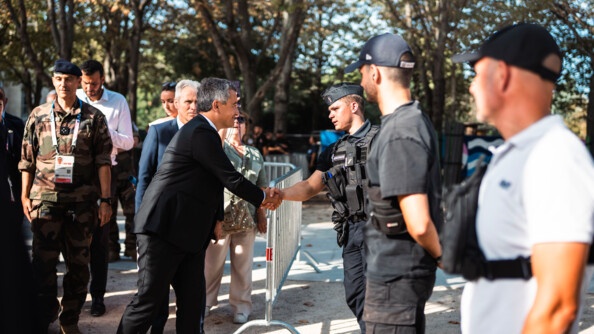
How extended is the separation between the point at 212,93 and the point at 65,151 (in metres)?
1.43

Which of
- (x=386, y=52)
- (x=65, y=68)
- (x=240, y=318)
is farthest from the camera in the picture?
(x=240, y=318)

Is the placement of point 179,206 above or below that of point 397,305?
above

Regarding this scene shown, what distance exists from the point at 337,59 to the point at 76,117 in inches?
1238

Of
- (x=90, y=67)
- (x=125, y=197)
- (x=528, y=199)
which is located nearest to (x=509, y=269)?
(x=528, y=199)

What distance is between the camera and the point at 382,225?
3227 mm

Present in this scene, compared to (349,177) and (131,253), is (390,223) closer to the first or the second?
(349,177)

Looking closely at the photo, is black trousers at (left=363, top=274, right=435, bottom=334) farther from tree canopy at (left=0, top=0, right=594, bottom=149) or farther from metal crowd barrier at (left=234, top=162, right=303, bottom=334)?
tree canopy at (left=0, top=0, right=594, bottom=149)

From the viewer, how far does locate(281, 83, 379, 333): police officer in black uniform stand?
16.4 feet

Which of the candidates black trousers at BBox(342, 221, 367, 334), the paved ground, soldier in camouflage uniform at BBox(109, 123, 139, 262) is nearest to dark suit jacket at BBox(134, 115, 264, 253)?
black trousers at BBox(342, 221, 367, 334)

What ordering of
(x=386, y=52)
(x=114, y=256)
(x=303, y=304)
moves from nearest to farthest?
(x=386, y=52) < (x=303, y=304) < (x=114, y=256)

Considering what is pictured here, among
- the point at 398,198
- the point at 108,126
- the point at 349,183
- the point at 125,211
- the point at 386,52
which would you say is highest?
the point at 386,52

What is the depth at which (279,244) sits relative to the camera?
20.5 feet

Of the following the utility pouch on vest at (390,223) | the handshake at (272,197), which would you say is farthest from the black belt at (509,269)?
the handshake at (272,197)

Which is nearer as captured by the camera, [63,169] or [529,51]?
[529,51]
